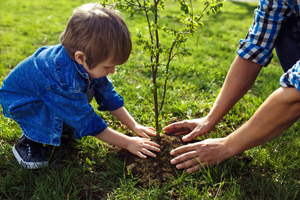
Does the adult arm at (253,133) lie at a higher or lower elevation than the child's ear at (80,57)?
lower

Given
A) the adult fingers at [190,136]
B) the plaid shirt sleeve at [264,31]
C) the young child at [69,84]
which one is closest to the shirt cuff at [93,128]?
the young child at [69,84]

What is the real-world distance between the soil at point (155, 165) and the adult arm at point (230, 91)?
19 cm

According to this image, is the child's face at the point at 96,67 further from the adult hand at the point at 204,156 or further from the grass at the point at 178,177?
the adult hand at the point at 204,156

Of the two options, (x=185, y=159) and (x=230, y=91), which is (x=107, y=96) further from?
(x=230, y=91)

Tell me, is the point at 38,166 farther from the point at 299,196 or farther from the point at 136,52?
the point at 136,52

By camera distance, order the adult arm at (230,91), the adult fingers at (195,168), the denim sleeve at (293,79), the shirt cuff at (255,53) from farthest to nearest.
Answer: the adult arm at (230,91)
the shirt cuff at (255,53)
the adult fingers at (195,168)
the denim sleeve at (293,79)

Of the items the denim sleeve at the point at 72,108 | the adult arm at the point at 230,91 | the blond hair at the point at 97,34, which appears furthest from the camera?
the adult arm at the point at 230,91

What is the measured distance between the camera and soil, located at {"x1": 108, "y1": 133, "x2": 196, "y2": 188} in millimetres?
1880

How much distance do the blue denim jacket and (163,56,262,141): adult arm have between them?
844mm

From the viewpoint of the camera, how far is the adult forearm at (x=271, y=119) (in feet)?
4.92

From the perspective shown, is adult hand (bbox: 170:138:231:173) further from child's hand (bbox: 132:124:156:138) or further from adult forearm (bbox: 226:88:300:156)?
child's hand (bbox: 132:124:156:138)

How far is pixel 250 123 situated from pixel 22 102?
5.88 feet

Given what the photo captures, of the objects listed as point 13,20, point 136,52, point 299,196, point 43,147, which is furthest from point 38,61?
point 13,20

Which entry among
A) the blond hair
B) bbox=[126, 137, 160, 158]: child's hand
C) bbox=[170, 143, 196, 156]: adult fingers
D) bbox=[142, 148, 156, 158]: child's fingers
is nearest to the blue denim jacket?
the blond hair
